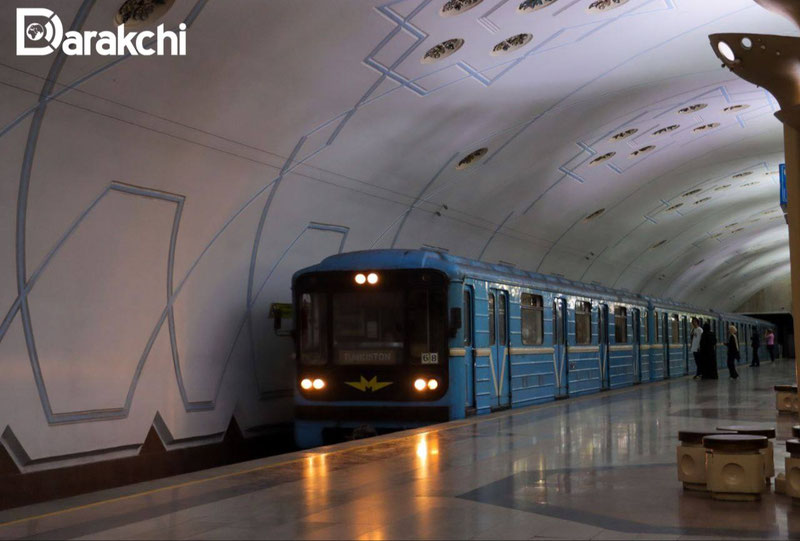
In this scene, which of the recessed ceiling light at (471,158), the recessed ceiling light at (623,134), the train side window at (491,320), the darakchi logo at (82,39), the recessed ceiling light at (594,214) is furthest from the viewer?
the recessed ceiling light at (594,214)

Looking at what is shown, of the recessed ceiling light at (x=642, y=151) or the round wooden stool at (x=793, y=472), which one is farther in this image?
the recessed ceiling light at (x=642, y=151)

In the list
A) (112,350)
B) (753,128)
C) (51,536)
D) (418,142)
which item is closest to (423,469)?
(51,536)

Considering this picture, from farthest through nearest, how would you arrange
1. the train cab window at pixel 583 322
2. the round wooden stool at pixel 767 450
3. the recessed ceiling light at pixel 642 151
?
1. the recessed ceiling light at pixel 642 151
2. the train cab window at pixel 583 322
3. the round wooden stool at pixel 767 450

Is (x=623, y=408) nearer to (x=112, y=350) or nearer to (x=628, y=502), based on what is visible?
(x=112, y=350)

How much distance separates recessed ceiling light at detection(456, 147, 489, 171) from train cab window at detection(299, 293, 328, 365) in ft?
27.7

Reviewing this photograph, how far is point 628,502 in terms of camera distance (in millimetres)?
6797

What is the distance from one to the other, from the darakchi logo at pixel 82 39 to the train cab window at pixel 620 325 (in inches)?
559

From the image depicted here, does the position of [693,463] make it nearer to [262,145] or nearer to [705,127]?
[262,145]

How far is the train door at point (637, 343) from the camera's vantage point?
24.8 meters

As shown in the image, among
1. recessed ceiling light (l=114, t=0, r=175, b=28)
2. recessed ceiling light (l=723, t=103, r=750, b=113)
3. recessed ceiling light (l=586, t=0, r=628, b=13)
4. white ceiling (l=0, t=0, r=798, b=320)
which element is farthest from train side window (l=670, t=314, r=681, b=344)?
recessed ceiling light (l=114, t=0, r=175, b=28)

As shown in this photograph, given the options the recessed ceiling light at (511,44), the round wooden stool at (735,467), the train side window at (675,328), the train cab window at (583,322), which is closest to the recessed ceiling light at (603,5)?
the recessed ceiling light at (511,44)

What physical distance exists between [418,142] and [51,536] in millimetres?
13506

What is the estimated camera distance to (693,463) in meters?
7.27

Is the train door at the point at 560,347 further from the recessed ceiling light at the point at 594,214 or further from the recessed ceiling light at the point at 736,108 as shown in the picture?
the recessed ceiling light at the point at 594,214
